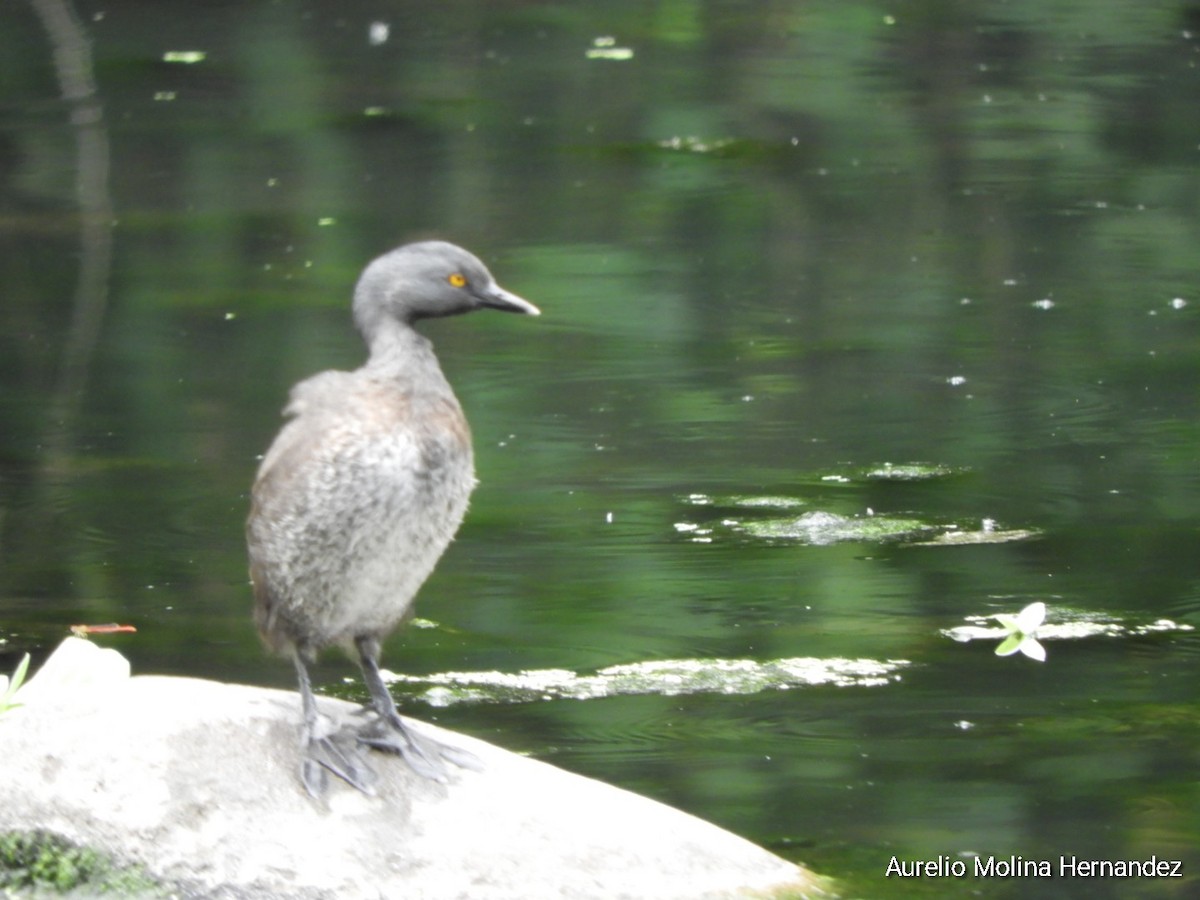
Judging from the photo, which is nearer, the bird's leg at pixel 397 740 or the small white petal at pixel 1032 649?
the bird's leg at pixel 397 740

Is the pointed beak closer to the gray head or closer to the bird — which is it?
the gray head

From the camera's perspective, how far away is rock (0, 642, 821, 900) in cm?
452

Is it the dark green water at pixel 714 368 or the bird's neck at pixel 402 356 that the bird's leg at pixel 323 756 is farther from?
the dark green water at pixel 714 368

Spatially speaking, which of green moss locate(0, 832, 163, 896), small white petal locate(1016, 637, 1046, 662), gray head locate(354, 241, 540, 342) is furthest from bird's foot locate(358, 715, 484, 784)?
small white petal locate(1016, 637, 1046, 662)

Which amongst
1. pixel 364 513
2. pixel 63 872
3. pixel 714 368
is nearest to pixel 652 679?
pixel 364 513

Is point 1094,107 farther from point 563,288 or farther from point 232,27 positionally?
point 232,27

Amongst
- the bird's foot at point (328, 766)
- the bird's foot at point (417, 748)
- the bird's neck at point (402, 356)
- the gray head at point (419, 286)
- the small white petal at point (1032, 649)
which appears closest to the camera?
the bird's foot at point (328, 766)

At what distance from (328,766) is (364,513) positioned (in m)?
0.60

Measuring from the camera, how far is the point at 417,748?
4938 millimetres

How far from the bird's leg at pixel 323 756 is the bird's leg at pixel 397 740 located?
91mm

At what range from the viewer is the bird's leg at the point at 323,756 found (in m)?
4.75

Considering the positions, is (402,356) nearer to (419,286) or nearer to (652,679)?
(419,286)

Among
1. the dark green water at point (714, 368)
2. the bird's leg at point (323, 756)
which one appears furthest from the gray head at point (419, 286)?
the dark green water at point (714, 368)

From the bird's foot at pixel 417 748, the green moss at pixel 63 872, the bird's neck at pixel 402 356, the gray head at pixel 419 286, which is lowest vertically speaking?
the green moss at pixel 63 872
